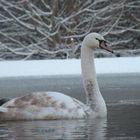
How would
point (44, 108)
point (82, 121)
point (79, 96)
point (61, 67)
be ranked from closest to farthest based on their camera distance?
1. point (82, 121)
2. point (44, 108)
3. point (79, 96)
4. point (61, 67)

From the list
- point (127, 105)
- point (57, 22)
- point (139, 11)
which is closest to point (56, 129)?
point (127, 105)

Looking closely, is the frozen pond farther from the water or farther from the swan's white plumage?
the swan's white plumage

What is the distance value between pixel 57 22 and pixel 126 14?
262 cm

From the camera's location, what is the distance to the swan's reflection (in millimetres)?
5879

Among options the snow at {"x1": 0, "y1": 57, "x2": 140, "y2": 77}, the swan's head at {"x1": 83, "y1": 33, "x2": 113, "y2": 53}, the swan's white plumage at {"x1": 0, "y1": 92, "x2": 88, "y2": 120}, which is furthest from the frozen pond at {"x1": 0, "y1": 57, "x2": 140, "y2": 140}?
the swan's head at {"x1": 83, "y1": 33, "x2": 113, "y2": 53}

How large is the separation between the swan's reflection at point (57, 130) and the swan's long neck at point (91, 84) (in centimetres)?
28

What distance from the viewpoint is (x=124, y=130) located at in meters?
6.30

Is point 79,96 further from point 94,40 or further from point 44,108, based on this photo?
point 44,108

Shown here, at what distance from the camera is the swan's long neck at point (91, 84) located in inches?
297

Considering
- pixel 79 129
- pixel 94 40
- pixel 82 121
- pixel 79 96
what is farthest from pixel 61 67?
pixel 79 129

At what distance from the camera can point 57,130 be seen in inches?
250

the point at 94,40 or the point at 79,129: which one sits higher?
the point at 94,40

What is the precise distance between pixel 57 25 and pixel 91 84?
984 cm

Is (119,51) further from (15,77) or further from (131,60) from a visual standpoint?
(15,77)
